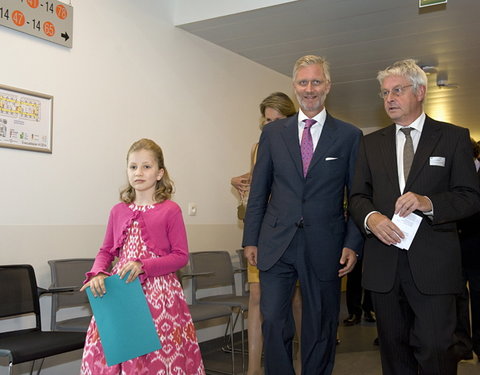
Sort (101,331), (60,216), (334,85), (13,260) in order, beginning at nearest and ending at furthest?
(101,331) → (13,260) → (60,216) → (334,85)

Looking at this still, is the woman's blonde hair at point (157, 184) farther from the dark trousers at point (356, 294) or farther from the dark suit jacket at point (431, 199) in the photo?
the dark trousers at point (356, 294)

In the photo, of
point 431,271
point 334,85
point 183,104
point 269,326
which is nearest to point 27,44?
point 183,104

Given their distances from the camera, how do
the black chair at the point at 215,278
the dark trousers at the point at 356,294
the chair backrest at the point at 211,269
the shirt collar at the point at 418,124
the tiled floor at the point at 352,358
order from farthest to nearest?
the dark trousers at the point at 356,294 < the chair backrest at the point at 211,269 < the black chair at the point at 215,278 < the tiled floor at the point at 352,358 < the shirt collar at the point at 418,124

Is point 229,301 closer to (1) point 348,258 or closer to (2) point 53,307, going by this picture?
(2) point 53,307

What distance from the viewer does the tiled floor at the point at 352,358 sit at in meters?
4.41

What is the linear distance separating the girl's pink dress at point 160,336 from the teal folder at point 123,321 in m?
0.16

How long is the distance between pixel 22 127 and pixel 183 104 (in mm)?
1777

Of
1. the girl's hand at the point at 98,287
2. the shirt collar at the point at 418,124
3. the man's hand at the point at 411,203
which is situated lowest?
the girl's hand at the point at 98,287

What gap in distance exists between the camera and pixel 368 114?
373 inches

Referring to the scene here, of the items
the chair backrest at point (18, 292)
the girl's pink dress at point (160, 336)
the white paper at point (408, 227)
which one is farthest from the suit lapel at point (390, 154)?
the chair backrest at point (18, 292)

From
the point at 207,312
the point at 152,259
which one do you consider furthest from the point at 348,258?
the point at 207,312

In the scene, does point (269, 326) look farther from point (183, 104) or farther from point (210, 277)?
point (183, 104)

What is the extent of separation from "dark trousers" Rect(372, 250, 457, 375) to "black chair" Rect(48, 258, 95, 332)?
1776 mm

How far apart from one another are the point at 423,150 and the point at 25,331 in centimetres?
236
